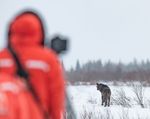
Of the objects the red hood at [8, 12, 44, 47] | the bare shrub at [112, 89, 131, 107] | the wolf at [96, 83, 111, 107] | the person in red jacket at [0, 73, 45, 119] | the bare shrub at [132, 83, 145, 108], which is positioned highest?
the red hood at [8, 12, 44, 47]

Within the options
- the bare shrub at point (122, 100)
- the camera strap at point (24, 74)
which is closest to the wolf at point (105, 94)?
the bare shrub at point (122, 100)

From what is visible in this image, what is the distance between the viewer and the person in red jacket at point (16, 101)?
2.00m

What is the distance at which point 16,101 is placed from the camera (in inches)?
80.7

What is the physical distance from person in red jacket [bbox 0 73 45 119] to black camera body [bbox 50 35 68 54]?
396 millimetres

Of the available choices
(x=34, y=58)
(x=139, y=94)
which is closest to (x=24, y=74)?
(x=34, y=58)

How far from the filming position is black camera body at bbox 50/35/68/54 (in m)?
2.49

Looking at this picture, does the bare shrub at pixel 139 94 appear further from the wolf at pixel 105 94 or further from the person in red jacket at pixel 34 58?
the person in red jacket at pixel 34 58

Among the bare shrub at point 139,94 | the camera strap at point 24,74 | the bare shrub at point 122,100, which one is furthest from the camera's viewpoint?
the bare shrub at point 139,94

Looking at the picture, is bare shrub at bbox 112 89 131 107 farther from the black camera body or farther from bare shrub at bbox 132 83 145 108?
the black camera body

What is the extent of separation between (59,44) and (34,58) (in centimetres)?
32

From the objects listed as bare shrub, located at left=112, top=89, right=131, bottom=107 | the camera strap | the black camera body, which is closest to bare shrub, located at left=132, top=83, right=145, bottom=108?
bare shrub, located at left=112, top=89, right=131, bottom=107

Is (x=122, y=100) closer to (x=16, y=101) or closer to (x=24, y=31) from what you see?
(x=24, y=31)

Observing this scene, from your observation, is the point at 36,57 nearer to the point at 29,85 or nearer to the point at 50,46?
the point at 29,85

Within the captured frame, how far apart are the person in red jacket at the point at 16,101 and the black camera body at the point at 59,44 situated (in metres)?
0.40
